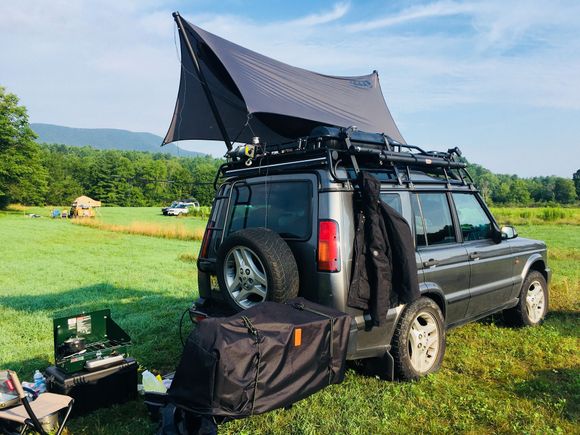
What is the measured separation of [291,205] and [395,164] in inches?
48.7

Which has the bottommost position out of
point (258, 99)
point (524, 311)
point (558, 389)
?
point (558, 389)

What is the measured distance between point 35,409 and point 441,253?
376 cm

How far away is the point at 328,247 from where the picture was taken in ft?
11.5

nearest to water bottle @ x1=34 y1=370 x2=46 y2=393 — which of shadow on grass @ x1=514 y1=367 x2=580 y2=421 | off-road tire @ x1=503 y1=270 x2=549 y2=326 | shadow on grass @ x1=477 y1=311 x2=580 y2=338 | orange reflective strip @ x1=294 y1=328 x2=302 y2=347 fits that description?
orange reflective strip @ x1=294 y1=328 x2=302 y2=347

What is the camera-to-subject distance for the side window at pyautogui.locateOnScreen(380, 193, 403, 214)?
161 inches

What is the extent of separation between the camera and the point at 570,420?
3396 mm

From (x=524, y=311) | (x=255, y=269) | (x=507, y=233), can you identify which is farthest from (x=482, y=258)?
(x=255, y=269)

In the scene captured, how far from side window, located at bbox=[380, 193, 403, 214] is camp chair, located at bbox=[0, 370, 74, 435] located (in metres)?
3.07

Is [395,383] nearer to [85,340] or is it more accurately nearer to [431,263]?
[431,263]

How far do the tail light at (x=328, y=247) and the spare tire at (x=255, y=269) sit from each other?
0.75 feet

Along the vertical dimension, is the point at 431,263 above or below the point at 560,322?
above

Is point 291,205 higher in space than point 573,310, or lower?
higher

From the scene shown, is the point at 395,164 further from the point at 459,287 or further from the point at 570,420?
the point at 570,420

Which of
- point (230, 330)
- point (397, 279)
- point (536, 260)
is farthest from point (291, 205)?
point (536, 260)
